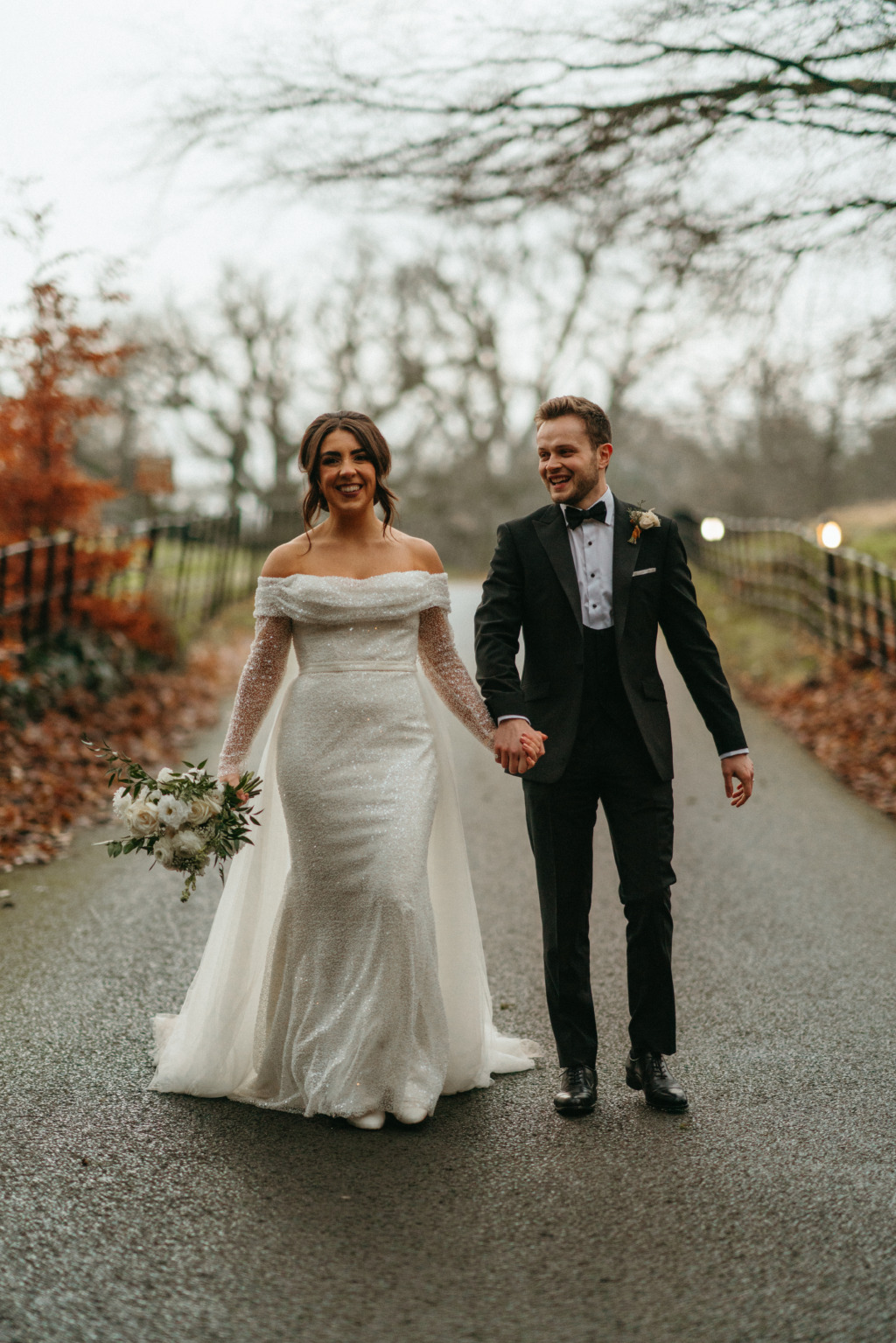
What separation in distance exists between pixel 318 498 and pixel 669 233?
19.6 feet

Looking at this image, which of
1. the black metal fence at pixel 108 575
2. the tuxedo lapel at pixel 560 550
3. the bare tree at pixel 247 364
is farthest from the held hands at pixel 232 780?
the bare tree at pixel 247 364

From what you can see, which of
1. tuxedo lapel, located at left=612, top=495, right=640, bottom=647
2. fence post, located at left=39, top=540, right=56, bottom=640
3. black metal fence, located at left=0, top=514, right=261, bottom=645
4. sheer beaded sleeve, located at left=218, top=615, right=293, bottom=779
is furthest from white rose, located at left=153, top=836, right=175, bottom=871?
fence post, located at left=39, top=540, right=56, bottom=640

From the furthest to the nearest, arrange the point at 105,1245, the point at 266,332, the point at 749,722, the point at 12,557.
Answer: the point at 266,332 < the point at 749,722 < the point at 12,557 < the point at 105,1245

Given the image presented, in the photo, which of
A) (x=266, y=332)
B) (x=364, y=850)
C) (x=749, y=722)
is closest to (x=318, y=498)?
(x=364, y=850)

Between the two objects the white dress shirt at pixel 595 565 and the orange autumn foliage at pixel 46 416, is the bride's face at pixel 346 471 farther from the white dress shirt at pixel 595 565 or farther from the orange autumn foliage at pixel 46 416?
the orange autumn foliage at pixel 46 416

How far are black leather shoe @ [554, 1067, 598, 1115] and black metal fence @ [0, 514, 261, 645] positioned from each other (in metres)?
7.86

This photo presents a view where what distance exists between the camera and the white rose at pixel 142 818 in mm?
4078

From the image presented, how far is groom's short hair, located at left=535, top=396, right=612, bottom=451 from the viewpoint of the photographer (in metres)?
4.20

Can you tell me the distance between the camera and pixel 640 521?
168 inches

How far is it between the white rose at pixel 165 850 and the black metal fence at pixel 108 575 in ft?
23.1

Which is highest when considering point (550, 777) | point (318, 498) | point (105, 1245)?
point (318, 498)

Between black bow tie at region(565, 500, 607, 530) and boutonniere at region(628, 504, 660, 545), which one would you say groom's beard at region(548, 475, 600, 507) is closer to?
black bow tie at region(565, 500, 607, 530)

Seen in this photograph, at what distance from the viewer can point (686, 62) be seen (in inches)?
327

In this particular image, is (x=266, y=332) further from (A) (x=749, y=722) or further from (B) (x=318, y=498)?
(B) (x=318, y=498)
